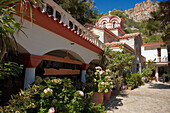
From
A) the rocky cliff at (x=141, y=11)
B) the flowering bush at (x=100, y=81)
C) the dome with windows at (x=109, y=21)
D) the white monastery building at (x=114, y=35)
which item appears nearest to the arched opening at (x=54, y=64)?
the flowering bush at (x=100, y=81)

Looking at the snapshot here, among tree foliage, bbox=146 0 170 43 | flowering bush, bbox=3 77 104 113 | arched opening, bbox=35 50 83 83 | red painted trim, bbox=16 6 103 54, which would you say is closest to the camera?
flowering bush, bbox=3 77 104 113

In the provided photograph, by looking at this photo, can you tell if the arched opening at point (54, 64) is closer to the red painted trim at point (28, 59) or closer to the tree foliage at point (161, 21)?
the red painted trim at point (28, 59)

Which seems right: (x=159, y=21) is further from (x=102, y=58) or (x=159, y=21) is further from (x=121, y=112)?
(x=121, y=112)

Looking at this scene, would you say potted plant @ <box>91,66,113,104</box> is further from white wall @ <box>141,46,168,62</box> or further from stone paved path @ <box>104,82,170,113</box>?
white wall @ <box>141,46,168,62</box>

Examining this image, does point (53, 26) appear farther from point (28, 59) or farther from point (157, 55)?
point (157, 55)

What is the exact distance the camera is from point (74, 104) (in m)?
2.93

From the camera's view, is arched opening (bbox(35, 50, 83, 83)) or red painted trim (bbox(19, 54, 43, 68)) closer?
red painted trim (bbox(19, 54, 43, 68))

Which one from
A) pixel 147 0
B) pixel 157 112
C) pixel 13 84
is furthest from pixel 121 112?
pixel 147 0

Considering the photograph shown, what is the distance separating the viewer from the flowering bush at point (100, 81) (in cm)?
Result: 530

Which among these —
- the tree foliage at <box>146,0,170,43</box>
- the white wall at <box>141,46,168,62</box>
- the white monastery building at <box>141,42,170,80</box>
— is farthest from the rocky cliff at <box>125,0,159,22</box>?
the tree foliage at <box>146,0,170,43</box>

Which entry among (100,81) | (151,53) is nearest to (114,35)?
(100,81)

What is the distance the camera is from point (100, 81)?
556 cm

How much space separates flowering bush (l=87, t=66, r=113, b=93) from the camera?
5305mm

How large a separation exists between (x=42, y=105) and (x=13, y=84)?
2010 mm
